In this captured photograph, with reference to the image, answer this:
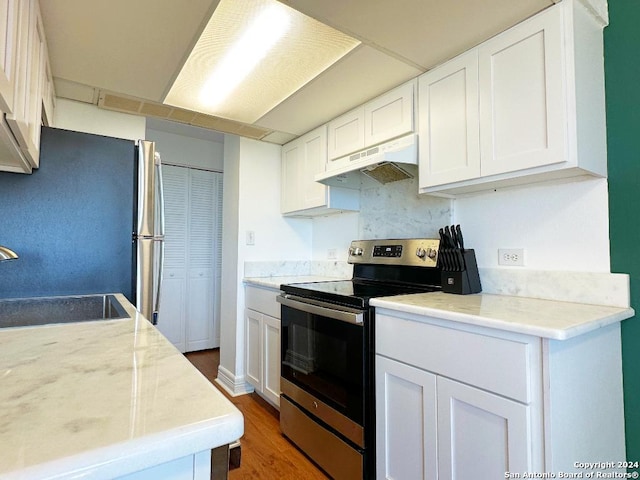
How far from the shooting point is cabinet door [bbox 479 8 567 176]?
1.37m

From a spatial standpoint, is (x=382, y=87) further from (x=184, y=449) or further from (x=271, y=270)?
(x=184, y=449)

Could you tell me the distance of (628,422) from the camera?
142 cm

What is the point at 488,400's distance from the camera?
1198mm

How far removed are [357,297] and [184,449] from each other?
126 cm

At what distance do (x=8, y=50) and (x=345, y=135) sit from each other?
1.83 meters

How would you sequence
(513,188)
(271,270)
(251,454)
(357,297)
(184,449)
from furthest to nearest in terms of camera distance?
(271,270) < (251,454) < (513,188) < (357,297) < (184,449)

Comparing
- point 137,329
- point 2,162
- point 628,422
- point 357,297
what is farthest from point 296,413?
point 2,162

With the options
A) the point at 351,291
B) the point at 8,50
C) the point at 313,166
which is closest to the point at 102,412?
the point at 8,50

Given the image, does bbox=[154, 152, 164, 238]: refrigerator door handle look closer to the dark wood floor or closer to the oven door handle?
the oven door handle

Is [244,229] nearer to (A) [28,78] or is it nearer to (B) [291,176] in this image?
(B) [291,176]

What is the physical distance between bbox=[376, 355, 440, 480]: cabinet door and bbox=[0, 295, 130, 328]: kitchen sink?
1130mm

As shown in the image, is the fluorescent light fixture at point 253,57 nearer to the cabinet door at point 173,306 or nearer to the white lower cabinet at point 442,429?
the white lower cabinet at point 442,429

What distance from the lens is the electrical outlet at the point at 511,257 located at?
5.68ft

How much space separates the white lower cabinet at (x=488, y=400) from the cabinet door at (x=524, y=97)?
2.36ft
